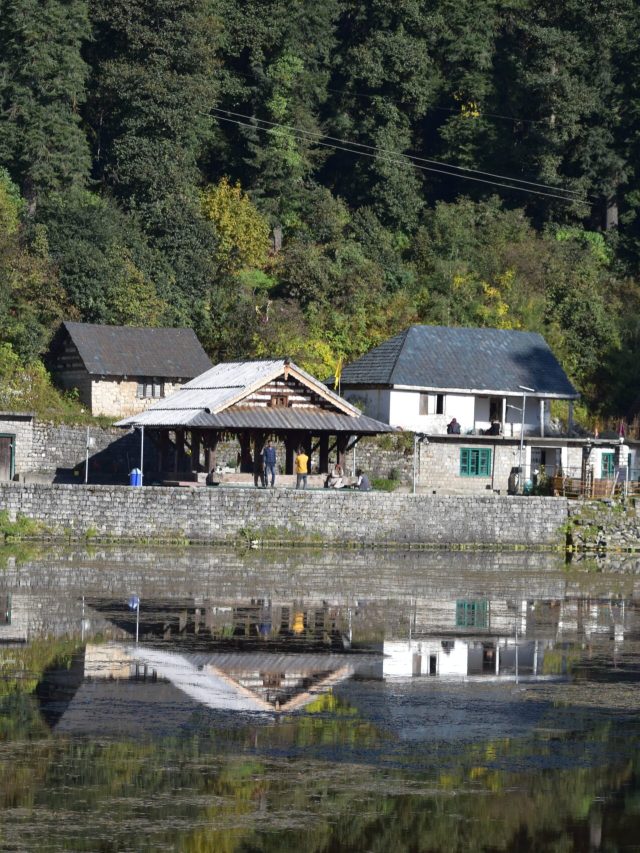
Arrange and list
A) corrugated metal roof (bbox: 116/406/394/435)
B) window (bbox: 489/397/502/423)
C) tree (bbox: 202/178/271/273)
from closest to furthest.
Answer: corrugated metal roof (bbox: 116/406/394/435)
window (bbox: 489/397/502/423)
tree (bbox: 202/178/271/273)

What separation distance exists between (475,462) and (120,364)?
13.3 metres

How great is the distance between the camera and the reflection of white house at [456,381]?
55438 millimetres

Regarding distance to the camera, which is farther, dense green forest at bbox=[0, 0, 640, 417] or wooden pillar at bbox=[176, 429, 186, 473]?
dense green forest at bbox=[0, 0, 640, 417]

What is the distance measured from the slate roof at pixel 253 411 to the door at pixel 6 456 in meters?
6.85

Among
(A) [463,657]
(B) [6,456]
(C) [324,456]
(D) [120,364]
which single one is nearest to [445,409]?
(C) [324,456]

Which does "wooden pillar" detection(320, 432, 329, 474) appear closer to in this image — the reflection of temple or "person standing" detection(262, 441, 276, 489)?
"person standing" detection(262, 441, 276, 489)

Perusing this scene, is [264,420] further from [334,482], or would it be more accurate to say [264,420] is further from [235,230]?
[235,230]

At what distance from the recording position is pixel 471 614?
85.2 ft

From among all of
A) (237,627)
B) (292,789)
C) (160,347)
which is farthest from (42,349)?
(292,789)

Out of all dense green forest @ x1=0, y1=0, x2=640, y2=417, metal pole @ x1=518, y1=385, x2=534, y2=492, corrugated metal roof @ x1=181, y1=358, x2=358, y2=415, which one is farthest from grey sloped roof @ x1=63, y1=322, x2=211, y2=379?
metal pole @ x1=518, y1=385, x2=534, y2=492

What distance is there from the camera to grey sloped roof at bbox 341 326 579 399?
55906mm

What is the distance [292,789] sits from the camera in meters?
13.6

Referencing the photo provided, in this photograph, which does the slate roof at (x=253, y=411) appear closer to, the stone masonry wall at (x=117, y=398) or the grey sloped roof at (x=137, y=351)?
the grey sloped roof at (x=137, y=351)

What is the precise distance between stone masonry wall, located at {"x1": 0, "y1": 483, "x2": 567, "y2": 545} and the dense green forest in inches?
709
